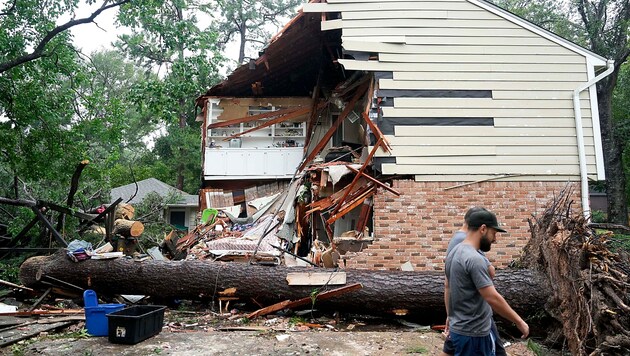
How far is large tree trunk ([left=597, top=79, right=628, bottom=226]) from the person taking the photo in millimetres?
18016

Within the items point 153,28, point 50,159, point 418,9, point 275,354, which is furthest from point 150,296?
point 418,9

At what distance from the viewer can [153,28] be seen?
10.7m

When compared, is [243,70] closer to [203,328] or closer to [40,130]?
[40,130]

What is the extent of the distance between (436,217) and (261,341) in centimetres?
451

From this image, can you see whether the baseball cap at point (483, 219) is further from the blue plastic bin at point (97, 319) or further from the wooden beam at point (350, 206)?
the wooden beam at point (350, 206)

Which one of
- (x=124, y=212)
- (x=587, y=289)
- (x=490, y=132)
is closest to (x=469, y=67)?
(x=490, y=132)

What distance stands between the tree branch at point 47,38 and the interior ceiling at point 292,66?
349cm

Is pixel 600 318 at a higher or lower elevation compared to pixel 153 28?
lower

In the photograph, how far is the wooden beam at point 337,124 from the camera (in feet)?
36.3

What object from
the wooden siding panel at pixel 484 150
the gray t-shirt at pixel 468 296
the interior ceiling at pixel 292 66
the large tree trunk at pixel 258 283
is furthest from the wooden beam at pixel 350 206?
the gray t-shirt at pixel 468 296

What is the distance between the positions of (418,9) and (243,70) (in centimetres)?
505

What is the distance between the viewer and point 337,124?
1143 centimetres

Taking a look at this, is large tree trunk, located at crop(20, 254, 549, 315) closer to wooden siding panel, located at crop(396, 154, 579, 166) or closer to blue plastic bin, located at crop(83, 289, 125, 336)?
blue plastic bin, located at crop(83, 289, 125, 336)

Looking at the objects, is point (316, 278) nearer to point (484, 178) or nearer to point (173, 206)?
point (484, 178)
